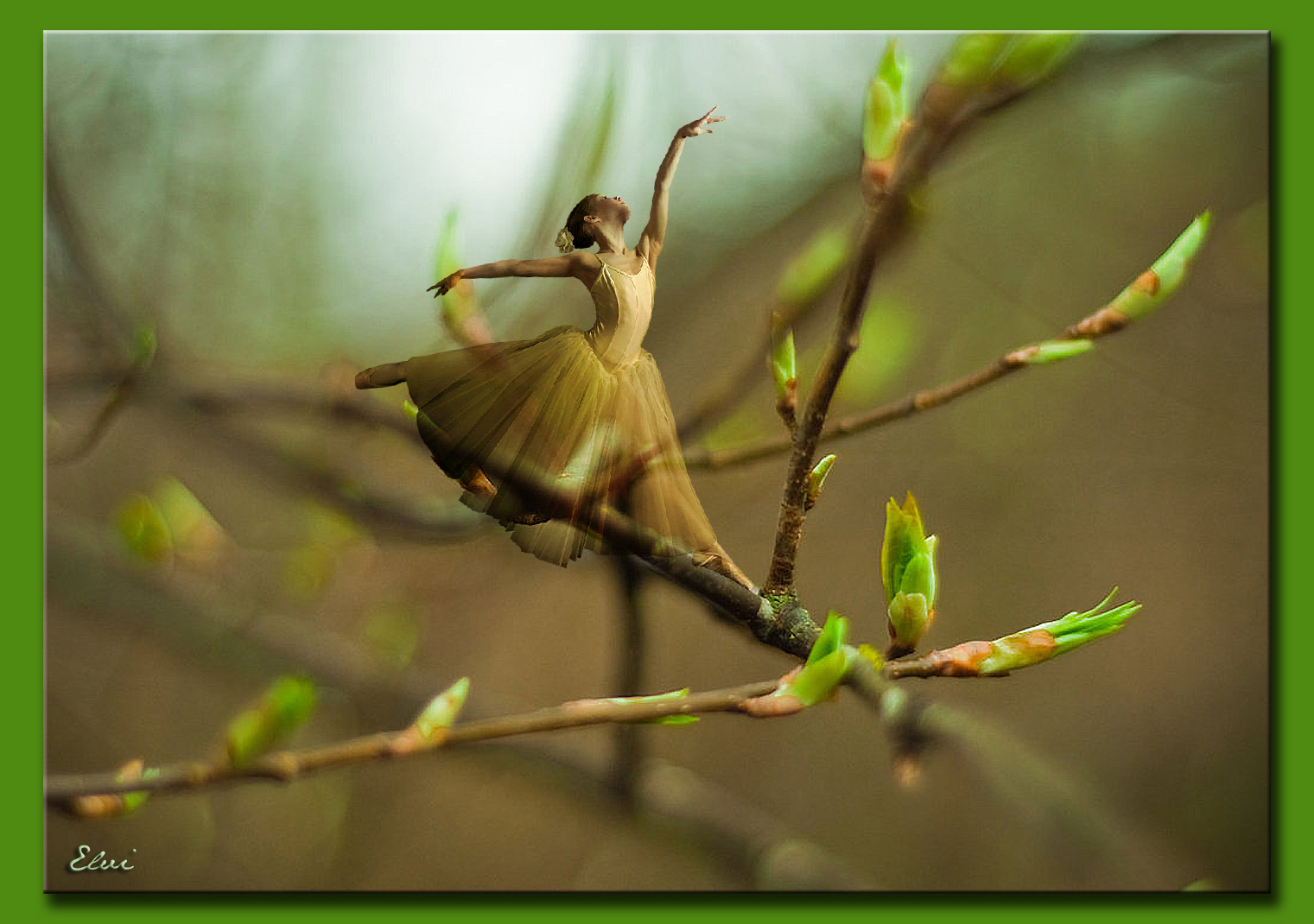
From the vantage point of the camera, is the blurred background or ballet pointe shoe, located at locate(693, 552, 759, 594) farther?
the blurred background

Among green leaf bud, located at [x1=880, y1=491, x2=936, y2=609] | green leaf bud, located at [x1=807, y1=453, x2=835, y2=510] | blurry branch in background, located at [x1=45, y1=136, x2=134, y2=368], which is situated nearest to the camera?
green leaf bud, located at [x1=880, y1=491, x2=936, y2=609]

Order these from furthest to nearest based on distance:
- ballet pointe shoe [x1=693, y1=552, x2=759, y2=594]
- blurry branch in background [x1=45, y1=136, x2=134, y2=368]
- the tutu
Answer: blurry branch in background [x1=45, y1=136, x2=134, y2=368]
the tutu
ballet pointe shoe [x1=693, y1=552, x2=759, y2=594]

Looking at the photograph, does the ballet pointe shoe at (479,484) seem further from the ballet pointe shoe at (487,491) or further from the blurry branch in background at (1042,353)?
the blurry branch in background at (1042,353)

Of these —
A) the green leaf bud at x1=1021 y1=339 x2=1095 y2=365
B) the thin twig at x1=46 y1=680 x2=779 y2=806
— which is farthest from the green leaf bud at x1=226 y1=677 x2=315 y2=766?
the green leaf bud at x1=1021 y1=339 x2=1095 y2=365
